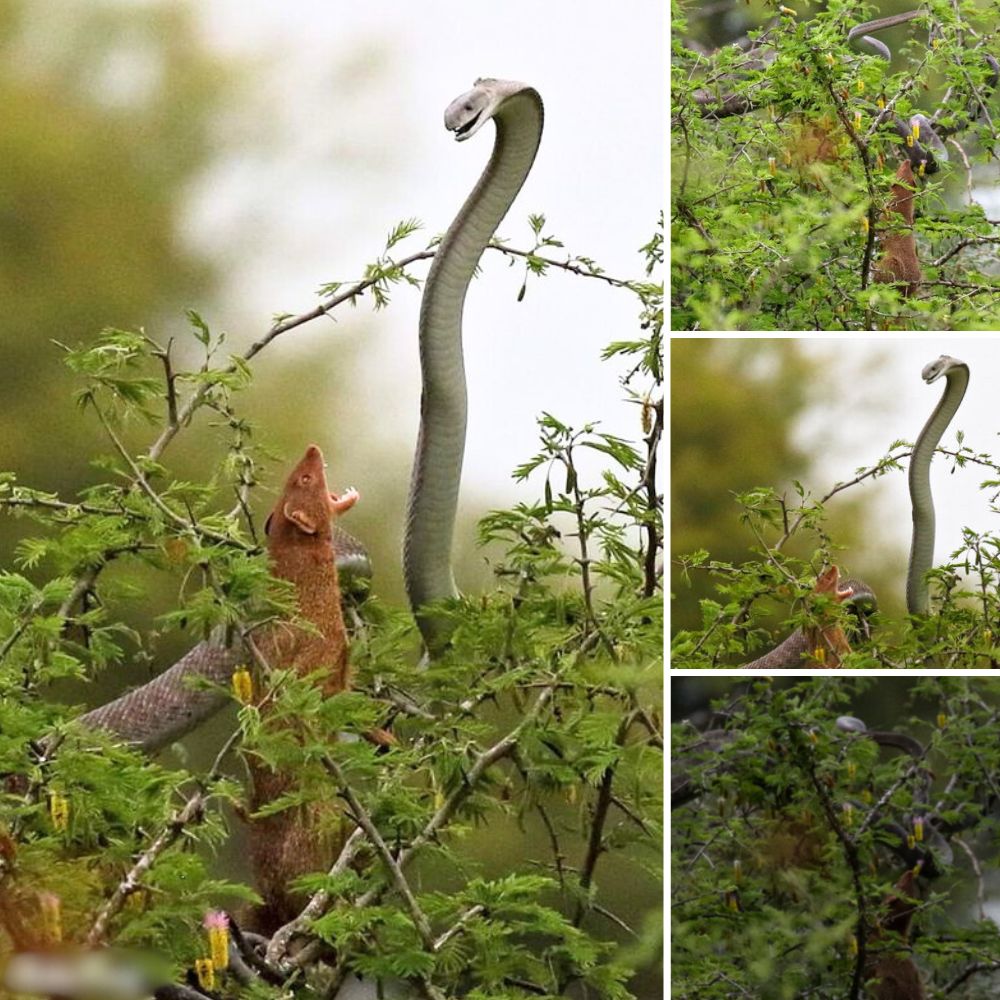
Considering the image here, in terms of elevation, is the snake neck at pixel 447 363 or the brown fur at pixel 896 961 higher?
the snake neck at pixel 447 363

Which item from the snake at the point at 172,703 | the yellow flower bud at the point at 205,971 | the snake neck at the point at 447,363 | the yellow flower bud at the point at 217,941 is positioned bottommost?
the yellow flower bud at the point at 205,971

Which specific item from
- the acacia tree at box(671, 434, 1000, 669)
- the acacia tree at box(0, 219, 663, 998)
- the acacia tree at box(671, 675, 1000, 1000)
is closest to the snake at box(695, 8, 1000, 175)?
the acacia tree at box(0, 219, 663, 998)

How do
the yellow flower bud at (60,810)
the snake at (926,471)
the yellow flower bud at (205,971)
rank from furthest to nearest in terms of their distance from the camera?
the snake at (926,471)
the yellow flower bud at (205,971)
the yellow flower bud at (60,810)

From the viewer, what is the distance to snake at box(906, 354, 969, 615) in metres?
2.37

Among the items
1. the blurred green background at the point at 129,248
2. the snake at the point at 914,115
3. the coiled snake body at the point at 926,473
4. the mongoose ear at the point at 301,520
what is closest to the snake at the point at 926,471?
the coiled snake body at the point at 926,473

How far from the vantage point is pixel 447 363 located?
8.27ft

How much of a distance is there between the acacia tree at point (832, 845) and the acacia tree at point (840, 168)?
0.58 metres

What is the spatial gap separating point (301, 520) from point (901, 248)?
988 millimetres

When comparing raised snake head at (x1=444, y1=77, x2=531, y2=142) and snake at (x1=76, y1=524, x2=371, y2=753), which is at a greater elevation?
raised snake head at (x1=444, y1=77, x2=531, y2=142)

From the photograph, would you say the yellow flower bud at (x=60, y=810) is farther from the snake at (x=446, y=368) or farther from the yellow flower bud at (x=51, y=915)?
the snake at (x=446, y=368)

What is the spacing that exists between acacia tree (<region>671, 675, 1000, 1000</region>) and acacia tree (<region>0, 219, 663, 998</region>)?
0.09 metres

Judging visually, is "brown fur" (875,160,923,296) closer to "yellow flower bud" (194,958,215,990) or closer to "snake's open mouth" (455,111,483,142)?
"snake's open mouth" (455,111,483,142)

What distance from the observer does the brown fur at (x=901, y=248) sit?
245cm

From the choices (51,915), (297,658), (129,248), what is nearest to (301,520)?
(297,658)
